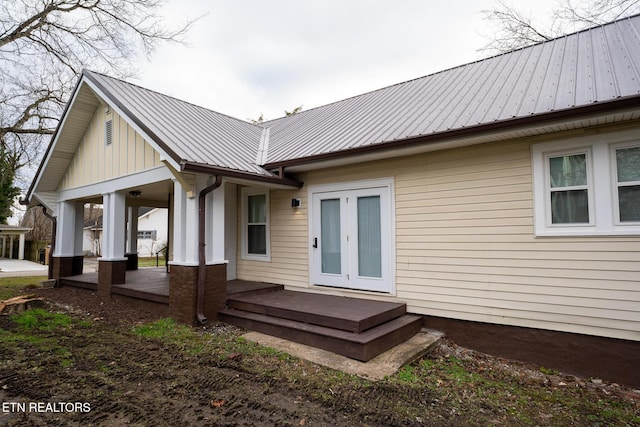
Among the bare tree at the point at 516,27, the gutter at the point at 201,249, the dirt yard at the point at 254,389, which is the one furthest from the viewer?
the bare tree at the point at 516,27

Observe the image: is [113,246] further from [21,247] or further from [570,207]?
[21,247]

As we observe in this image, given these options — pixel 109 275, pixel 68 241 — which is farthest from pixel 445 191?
pixel 68 241

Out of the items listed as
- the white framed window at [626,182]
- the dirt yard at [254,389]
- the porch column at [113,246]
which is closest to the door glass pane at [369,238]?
the dirt yard at [254,389]

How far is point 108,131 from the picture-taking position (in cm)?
848

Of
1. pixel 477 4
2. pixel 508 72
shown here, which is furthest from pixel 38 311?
pixel 477 4

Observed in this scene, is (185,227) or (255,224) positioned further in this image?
(255,224)

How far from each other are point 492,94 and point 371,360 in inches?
185

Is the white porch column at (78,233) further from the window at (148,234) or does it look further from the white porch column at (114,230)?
the window at (148,234)

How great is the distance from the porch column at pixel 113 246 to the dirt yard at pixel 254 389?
9.52 ft

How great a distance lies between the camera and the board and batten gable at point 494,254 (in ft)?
14.0

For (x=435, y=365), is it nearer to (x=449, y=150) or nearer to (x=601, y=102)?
(x=449, y=150)

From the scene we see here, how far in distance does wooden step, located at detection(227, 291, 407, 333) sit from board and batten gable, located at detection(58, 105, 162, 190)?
10.8 feet

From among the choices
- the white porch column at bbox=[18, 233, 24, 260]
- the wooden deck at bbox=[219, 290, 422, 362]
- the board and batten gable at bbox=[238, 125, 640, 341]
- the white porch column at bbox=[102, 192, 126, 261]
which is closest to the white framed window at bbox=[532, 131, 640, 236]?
the board and batten gable at bbox=[238, 125, 640, 341]

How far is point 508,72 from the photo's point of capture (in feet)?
21.7
